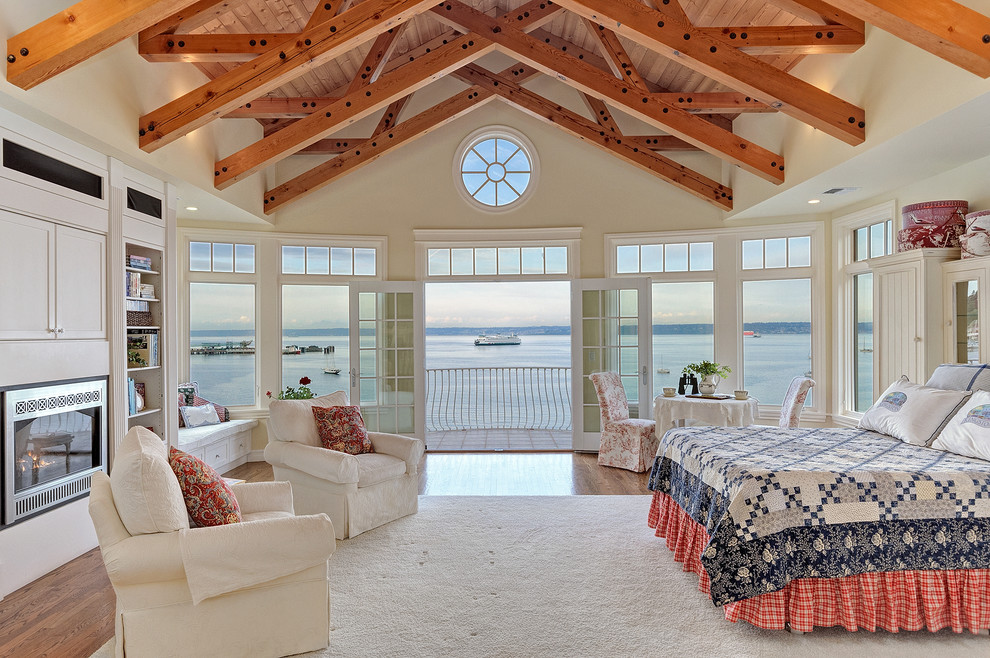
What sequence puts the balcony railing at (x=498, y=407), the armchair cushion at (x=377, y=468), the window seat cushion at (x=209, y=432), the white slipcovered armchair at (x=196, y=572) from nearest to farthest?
the white slipcovered armchair at (x=196, y=572), the armchair cushion at (x=377, y=468), the window seat cushion at (x=209, y=432), the balcony railing at (x=498, y=407)

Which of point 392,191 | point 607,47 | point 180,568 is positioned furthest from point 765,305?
point 180,568

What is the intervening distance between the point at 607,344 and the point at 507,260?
1.51 m

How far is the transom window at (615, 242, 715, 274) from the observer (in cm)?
705

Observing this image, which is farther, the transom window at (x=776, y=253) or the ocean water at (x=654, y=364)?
the ocean water at (x=654, y=364)

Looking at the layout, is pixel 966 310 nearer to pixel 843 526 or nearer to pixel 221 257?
pixel 843 526

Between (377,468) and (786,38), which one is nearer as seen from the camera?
(786,38)

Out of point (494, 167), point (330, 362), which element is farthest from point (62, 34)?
point (494, 167)

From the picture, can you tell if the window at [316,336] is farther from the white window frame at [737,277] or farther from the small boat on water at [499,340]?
the small boat on water at [499,340]

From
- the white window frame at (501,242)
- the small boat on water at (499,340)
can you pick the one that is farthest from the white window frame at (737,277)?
the small boat on water at (499,340)

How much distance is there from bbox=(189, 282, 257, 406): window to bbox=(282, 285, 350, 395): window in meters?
0.38

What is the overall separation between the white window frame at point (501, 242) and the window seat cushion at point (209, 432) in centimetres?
248

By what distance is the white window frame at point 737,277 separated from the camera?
21.1 ft

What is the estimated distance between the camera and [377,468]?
4.32 m

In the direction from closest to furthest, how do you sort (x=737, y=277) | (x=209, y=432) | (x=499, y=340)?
(x=209, y=432)
(x=737, y=277)
(x=499, y=340)
